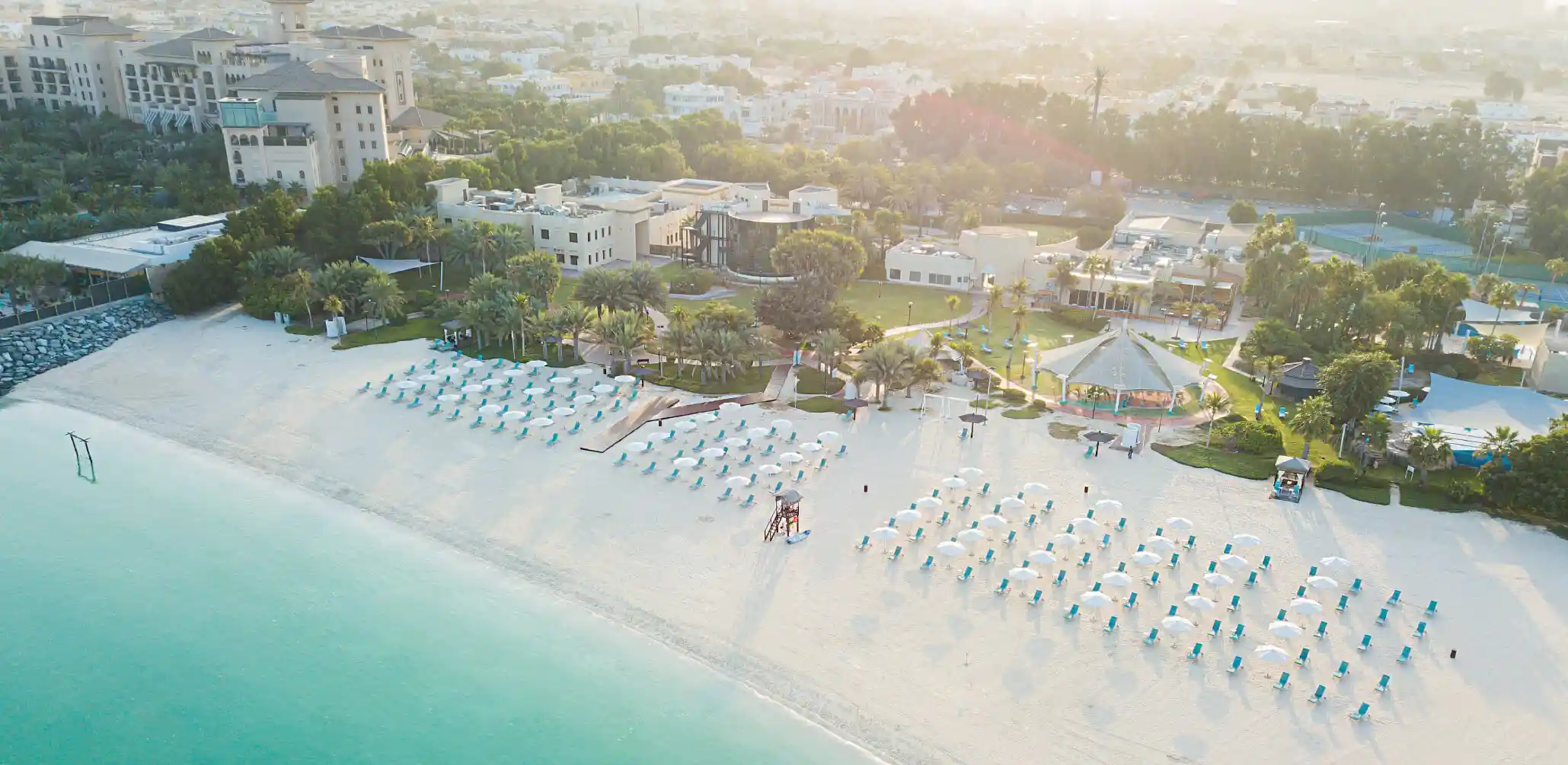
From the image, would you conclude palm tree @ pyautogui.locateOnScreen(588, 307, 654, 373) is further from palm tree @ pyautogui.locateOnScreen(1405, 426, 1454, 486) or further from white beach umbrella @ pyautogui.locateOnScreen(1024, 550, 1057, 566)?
palm tree @ pyautogui.locateOnScreen(1405, 426, 1454, 486)

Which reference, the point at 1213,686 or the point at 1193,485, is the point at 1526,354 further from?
the point at 1213,686

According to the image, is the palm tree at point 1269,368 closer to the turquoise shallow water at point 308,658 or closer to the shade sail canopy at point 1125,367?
the shade sail canopy at point 1125,367

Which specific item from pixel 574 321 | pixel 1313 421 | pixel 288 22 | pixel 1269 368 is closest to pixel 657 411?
pixel 574 321

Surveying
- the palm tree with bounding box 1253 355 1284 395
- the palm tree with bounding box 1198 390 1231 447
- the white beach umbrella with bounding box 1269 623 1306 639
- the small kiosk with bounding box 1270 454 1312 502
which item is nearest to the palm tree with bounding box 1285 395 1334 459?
the small kiosk with bounding box 1270 454 1312 502

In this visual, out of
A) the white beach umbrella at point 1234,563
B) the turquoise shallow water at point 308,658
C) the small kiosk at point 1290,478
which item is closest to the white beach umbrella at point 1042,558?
the white beach umbrella at point 1234,563

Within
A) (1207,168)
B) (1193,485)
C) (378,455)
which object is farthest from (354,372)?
(1207,168)
